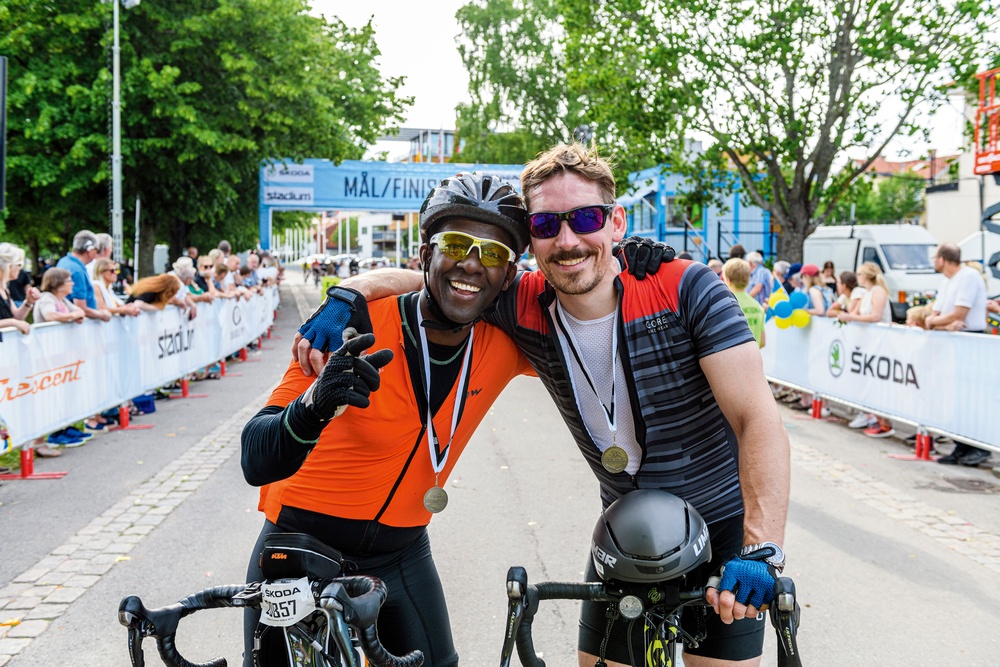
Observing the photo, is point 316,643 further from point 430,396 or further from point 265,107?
point 265,107

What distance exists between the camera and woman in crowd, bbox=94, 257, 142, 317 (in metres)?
11.0

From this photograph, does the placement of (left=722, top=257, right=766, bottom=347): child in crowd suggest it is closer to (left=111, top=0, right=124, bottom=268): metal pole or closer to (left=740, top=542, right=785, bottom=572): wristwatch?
(left=740, top=542, right=785, bottom=572): wristwatch

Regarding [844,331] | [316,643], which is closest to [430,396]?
[316,643]

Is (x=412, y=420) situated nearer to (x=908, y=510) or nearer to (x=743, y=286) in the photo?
(x=908, y=510)

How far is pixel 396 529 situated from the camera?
267 centimetres

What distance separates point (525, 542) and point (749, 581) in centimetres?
409

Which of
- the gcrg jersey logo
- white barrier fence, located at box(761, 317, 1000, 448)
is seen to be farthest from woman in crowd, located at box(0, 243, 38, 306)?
the gcrg jersey logo

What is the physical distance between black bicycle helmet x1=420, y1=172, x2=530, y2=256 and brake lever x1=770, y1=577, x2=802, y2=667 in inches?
46.7

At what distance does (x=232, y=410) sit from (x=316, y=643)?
401 inches

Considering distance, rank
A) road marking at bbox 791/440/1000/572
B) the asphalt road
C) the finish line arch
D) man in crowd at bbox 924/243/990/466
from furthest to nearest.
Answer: the finish line arch
man in crowd at bbox 924/243/990/466
road marking at bbox 791/440/1000/572
the asphalt road

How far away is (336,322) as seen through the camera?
245 cm

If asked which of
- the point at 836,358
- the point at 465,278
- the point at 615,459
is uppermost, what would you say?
the point at 465,278

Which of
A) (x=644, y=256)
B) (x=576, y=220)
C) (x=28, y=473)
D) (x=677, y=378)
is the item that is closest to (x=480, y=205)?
(x=576, y=220)

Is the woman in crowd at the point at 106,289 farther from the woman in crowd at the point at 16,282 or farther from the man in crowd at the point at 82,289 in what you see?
the woman in crowd at the point at 16,282
